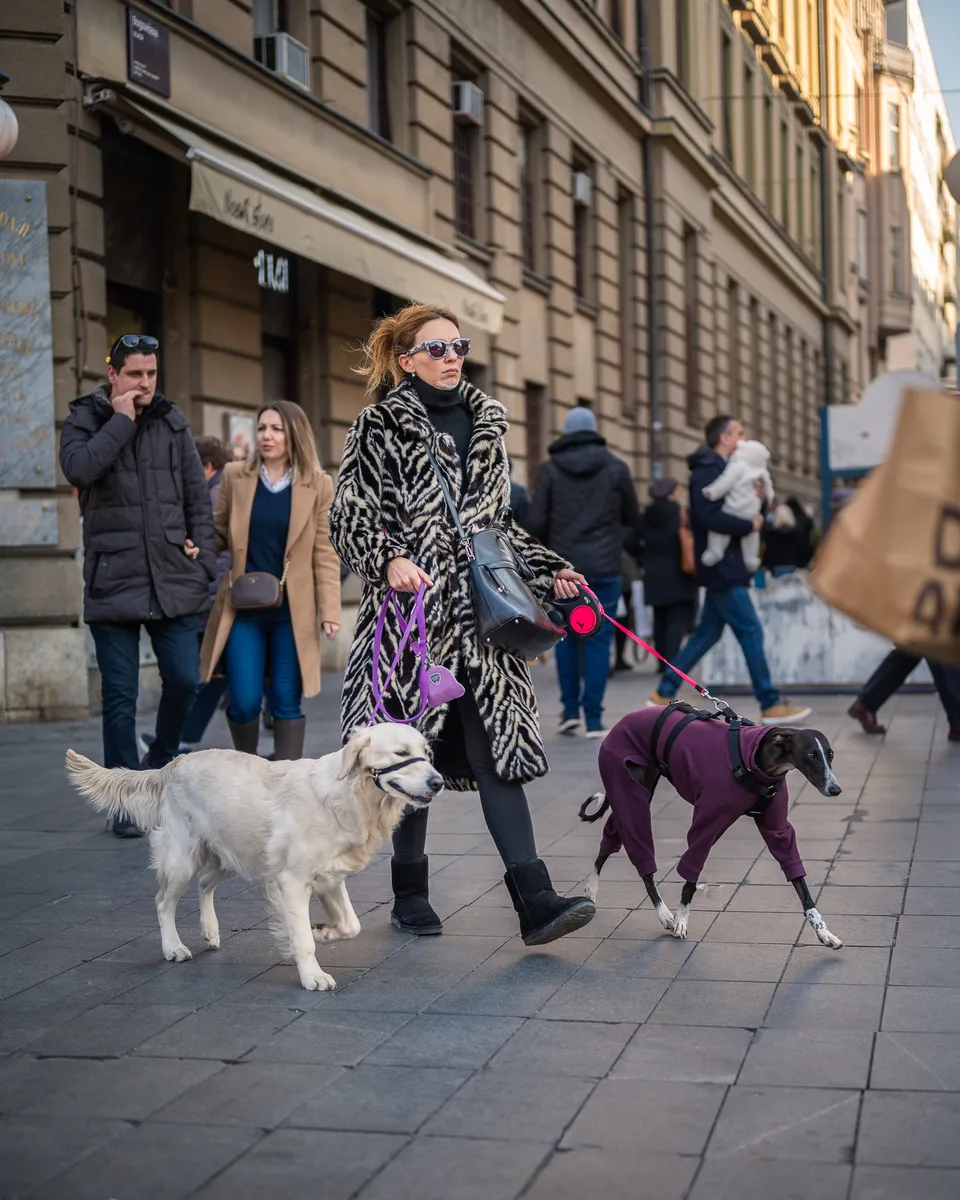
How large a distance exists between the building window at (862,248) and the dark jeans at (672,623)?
4739 centimetres

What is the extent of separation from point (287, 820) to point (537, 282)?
19.0 meters

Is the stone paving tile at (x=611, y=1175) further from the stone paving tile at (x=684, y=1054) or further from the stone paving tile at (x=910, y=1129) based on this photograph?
the stone paving tile at (x=684, y=1054)

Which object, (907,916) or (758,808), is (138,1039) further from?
(907,916)

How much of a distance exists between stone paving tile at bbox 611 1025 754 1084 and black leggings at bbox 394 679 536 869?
3.23ft

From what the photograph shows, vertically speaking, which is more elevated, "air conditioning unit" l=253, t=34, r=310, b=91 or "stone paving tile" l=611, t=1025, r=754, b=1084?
"air conditioning unit" l=253, t=34, r=310, b=91

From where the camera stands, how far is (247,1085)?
383 cm

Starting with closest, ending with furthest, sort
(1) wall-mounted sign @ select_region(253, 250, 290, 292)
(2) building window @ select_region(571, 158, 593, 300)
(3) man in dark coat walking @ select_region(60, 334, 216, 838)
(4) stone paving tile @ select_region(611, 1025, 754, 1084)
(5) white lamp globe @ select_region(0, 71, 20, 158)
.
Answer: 1. (4) stone paving tile @ select_region(611, 1025, 754, 1084)
2. (3) man in dark coat walking @ select_region(60, 334, 216, 838)
3. (5) white lamp globe @ select_region(0, 71, 20, 158)
4. (1) wall-mounted sign @ select_region(253, 250, 290, 292)
5. (2) building window @ select_region(571, 158, 593, 300)

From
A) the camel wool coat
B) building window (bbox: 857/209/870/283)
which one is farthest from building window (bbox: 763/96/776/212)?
the camel wool coat

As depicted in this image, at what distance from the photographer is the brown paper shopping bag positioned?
2498 mm

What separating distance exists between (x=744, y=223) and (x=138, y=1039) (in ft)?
114

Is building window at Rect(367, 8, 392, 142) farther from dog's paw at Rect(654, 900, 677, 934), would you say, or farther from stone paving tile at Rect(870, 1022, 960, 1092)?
stone paving tile at Rect(870, 1022, 960, 1092)

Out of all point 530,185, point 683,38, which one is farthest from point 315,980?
point 683,38

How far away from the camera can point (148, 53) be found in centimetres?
1302

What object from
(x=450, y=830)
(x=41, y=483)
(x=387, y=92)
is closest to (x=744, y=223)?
(x=387, y=92)
